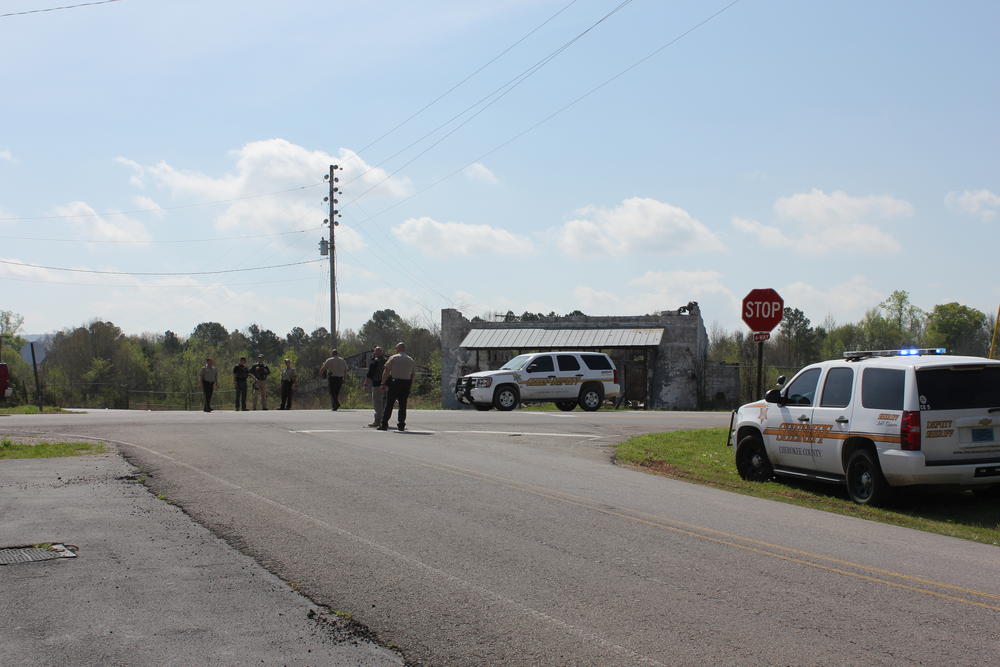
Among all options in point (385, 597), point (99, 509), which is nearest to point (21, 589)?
point (385, 597)

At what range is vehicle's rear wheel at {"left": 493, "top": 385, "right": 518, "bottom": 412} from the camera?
30.0 m

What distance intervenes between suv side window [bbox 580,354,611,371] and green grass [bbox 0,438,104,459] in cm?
1820

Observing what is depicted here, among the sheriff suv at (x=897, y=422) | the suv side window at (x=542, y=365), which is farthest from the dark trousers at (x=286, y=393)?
the sheriff suv at (x=897, y=422)

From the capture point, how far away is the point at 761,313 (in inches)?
674

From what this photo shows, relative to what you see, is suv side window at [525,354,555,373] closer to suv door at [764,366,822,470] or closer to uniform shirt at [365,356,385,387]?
uniform shirt at [365,356,385,387]

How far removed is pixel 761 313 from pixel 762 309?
0.08 m

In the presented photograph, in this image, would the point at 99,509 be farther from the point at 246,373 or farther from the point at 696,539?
the point at 246,373

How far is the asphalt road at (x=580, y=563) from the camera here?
18.2 feet

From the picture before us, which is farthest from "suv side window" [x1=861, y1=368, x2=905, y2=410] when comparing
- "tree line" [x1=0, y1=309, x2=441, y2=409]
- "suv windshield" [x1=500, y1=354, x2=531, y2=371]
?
"tree line" [x1=0, y1=309, x2=441, y2=409]

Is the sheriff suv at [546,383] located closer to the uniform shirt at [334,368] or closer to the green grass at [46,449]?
the uniform shirt at [334,368]

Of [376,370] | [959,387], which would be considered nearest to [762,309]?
[959,387]

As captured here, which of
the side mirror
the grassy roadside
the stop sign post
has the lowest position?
the grassy roadside

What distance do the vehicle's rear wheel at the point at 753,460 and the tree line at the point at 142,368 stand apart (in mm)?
35147

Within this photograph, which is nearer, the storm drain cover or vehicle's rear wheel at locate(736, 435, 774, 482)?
the storm drain cover
